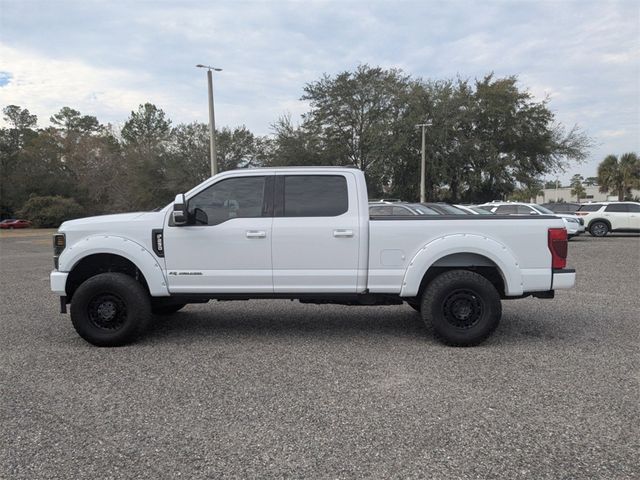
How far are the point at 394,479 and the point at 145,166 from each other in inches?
1953

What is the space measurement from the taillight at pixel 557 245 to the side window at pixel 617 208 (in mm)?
18973

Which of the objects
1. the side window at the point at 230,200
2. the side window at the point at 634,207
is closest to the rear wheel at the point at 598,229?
the side window at the point at 634,207

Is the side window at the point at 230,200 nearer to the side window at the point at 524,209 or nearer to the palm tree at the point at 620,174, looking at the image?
the side window at the point at 524,209

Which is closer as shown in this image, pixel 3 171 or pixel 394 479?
pixel 394 479

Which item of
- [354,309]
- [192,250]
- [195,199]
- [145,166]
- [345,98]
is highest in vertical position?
[345,98]

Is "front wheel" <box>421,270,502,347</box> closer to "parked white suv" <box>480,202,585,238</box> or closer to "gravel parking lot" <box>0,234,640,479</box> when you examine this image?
"gravel parking lot" <box>0,234,640,479</box>

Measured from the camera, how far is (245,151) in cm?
4959

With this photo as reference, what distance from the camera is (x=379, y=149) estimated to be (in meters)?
37.9

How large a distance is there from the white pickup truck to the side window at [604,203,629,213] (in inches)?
745

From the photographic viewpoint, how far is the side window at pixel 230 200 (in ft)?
18.3

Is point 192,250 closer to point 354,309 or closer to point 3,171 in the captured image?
point 354,309

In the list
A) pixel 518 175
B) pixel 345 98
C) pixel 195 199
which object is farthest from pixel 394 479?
pixel 345 98

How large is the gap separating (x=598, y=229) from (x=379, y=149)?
62.0 ft

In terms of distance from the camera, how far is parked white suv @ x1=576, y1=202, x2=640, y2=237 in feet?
69.9
